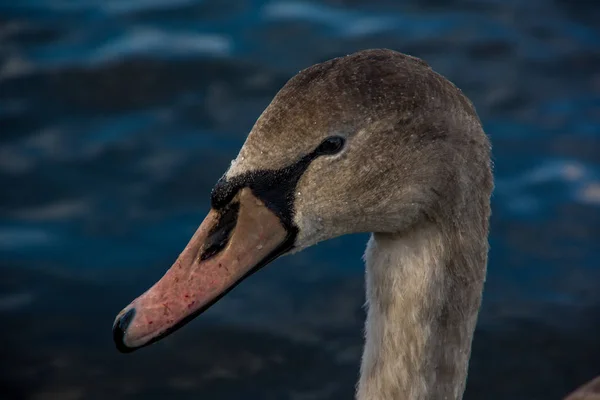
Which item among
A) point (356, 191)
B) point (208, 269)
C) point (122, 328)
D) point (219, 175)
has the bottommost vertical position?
point (122, 328)

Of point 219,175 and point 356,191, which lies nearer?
point 356,191

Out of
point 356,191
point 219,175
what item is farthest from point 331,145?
point 219,175

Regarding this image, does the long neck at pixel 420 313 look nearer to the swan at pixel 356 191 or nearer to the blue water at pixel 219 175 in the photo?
the swan at pixel 356 191

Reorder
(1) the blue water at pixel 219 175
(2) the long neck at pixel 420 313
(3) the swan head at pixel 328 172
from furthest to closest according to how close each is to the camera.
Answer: (1) the blue water at pixel 219 175
(2) the long neck at pixel 420 313
(3) the swan head at pixel 328 172

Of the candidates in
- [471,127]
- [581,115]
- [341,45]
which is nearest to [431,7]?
[341,45]

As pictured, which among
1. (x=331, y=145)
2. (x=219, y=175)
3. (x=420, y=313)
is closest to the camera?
(x=331, y=145)

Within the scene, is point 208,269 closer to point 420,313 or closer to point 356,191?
point 356,191

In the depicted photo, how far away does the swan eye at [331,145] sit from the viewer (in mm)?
3162

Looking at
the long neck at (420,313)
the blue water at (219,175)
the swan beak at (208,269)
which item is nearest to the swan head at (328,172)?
the swan beak at (208,269)

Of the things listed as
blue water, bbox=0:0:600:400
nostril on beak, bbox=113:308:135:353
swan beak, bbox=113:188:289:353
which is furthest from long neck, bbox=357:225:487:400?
blue water, bbox=0:0:600:400

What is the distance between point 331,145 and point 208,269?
0.57 meters

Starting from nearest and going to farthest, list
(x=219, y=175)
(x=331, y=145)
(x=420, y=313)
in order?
(x=331, y=145) → (x=420, y=313) → (x=219, y=175)

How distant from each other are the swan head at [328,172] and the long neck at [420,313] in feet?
0.46

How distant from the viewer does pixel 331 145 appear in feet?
10.4
